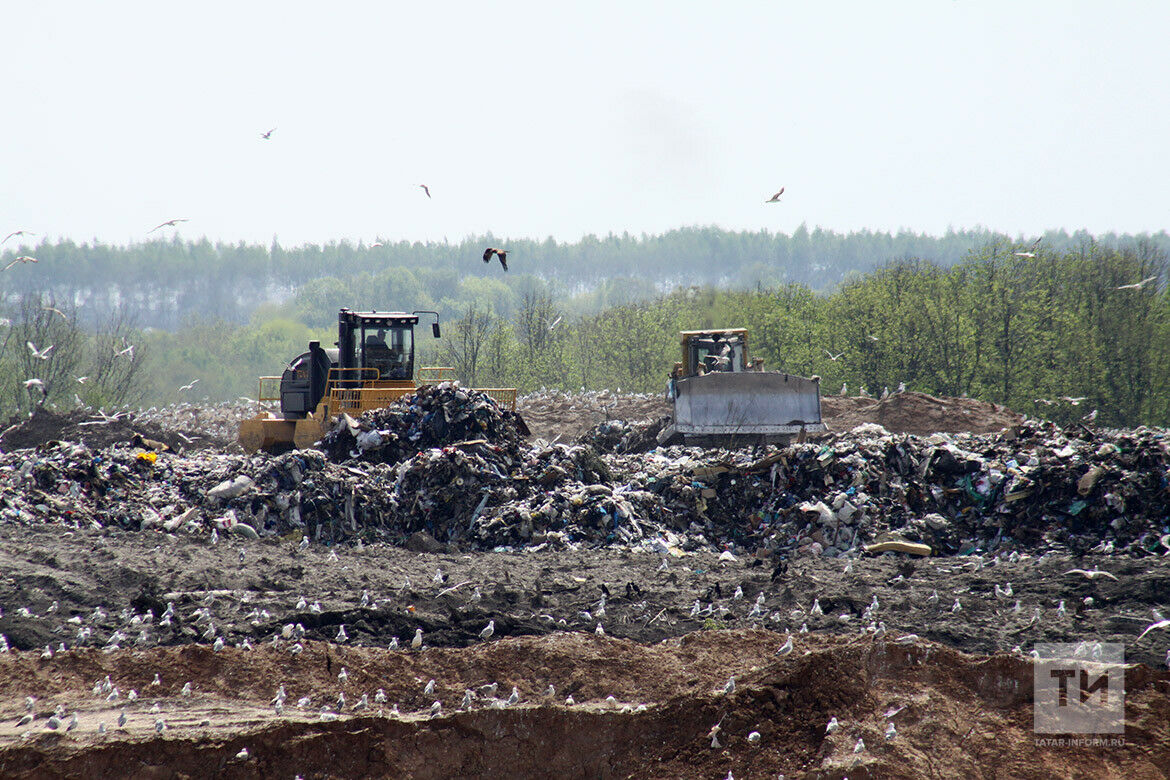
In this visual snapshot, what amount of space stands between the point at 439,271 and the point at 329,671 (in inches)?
3769

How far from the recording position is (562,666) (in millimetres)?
5754

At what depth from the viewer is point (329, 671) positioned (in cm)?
579

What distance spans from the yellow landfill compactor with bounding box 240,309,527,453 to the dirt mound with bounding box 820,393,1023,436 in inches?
408

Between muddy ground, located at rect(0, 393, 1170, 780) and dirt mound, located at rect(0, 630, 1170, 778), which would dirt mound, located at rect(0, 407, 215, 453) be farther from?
dirt mound, located at rect(0, 630, 1170, 778)

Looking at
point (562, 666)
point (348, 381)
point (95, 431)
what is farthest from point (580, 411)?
point (562, 666)

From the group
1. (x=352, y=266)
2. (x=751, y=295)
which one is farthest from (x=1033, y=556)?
(x=352, y=266)

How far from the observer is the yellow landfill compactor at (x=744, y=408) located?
48.0 ft

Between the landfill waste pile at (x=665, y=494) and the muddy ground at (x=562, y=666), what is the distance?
4.54 ft

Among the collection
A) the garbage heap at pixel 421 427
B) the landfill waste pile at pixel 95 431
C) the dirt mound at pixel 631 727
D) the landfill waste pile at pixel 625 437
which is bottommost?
the landfill waste pile at pixel 95 431

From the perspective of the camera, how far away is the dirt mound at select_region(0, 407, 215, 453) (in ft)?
67.6

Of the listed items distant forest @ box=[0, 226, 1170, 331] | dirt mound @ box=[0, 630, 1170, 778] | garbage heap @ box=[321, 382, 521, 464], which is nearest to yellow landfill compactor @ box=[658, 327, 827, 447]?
garbage heap @ box=[321, 382, 521, 464]

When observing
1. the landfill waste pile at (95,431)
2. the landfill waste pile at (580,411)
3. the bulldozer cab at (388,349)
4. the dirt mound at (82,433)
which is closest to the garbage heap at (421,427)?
the bulldozer cab at (388,349)

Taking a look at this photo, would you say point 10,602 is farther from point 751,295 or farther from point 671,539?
point 751,295

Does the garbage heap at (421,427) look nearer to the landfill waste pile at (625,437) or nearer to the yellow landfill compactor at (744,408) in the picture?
the yellow landfill compactor at (744,408)
